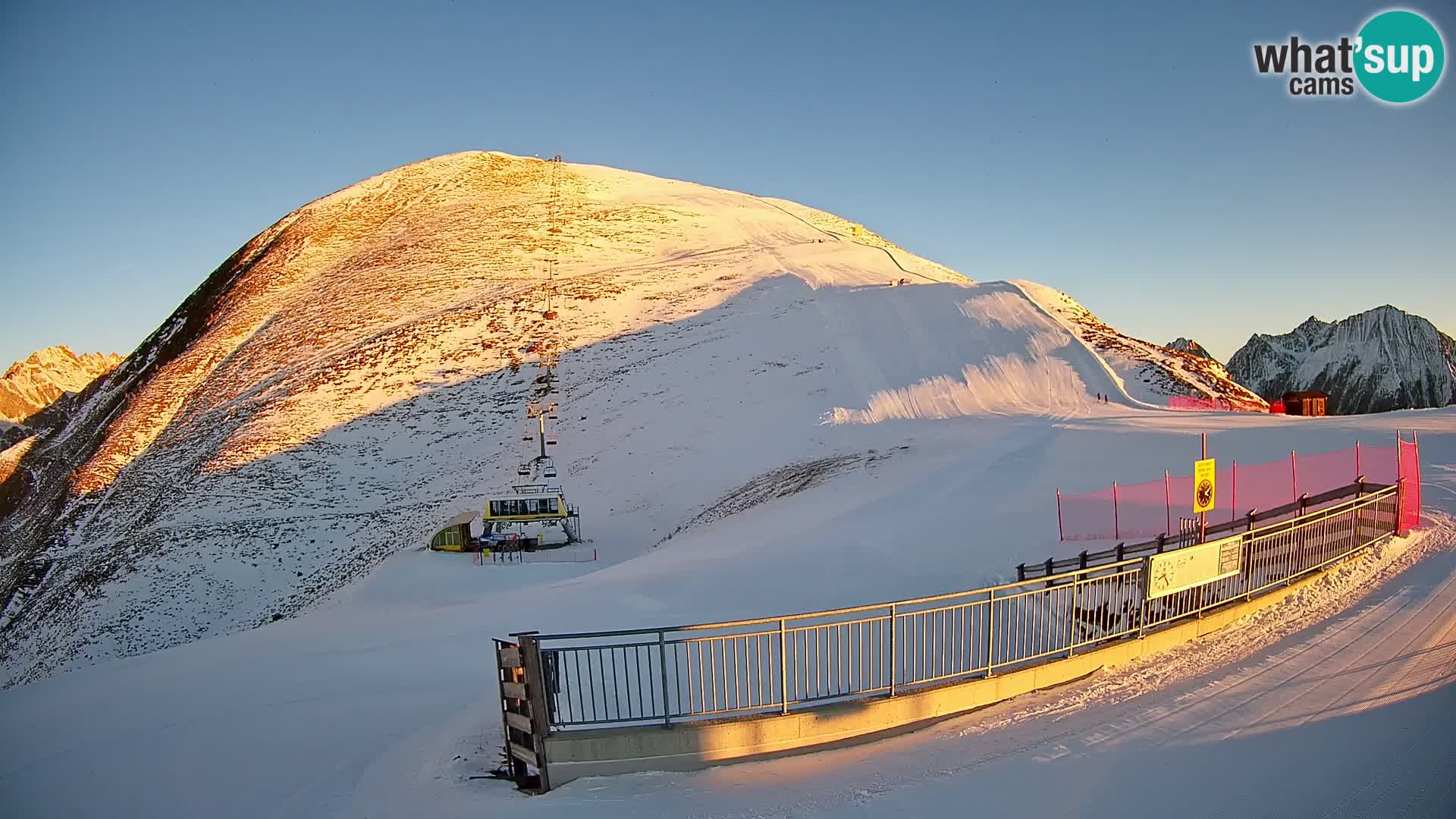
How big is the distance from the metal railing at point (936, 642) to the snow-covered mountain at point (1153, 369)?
2692cm

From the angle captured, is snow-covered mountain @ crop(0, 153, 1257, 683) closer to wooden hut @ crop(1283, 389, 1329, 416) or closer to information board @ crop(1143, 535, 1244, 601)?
wooden hut @ crop(1283, 389, 1329, 416)

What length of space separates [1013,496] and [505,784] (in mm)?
16278

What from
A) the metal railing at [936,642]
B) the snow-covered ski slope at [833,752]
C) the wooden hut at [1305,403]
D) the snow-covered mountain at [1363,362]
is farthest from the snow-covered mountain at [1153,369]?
the snow-covered mountain at [1363,362]

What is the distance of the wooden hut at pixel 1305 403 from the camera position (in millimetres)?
35250

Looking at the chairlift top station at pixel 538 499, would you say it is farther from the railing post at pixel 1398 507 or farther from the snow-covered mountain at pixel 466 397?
the railing post at pixel 1398 507

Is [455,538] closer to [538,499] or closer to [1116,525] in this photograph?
[538,499]

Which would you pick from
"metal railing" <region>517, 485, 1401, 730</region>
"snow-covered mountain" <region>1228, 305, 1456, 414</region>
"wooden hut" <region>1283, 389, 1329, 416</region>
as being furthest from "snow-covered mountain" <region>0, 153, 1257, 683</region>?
"snow-covered mountain" <region>1228, 305, 1456, 414</region>

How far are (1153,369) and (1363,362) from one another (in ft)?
485

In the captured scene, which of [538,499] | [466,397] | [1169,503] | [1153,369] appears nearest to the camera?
[1169,503]

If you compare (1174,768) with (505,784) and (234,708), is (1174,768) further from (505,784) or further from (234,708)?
(234,708)

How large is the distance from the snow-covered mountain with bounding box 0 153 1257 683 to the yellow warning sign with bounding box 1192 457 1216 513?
9.38 metres

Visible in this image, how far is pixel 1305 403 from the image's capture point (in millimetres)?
35219

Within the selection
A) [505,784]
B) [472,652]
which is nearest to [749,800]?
[505,784]

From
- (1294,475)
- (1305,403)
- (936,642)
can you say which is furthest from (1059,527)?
(1305,403)
